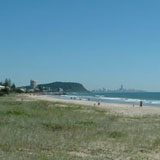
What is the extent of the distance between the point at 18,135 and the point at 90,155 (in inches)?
166

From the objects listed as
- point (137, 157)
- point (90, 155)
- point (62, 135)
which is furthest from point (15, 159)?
point (62, 135)

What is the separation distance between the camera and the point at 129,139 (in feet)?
40.7

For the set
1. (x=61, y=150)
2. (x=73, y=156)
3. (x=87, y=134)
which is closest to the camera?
(x=73, y=156)

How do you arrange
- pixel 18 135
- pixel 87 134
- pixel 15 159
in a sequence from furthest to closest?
pixel 87 134, pixel 18 135, pixel 15 159

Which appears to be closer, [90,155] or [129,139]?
[90,155]

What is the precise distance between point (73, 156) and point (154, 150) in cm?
320

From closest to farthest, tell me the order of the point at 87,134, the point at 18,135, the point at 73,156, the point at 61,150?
the point at 73,156 < the point at 61,150 < the point at 18,135 < the point at 87,134

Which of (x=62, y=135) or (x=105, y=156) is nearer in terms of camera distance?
(x=105, y=156)

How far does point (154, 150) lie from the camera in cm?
1030

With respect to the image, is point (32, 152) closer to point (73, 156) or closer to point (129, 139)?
point (73, 156)

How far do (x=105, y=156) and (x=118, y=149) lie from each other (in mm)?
1250

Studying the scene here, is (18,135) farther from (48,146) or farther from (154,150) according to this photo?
(154,150)

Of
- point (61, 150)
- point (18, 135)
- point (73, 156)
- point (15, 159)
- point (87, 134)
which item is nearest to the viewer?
point (15, 159)

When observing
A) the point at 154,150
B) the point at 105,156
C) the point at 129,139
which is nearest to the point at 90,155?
the point at 105,156
